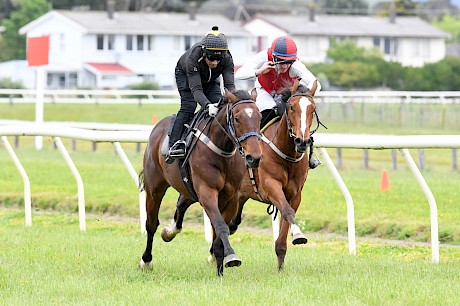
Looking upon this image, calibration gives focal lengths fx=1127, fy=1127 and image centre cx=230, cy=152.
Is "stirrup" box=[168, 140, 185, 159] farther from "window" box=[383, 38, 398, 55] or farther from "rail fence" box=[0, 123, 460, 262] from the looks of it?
"window" box=[383, 38, 398, 55]

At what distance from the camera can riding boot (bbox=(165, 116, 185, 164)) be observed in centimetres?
923

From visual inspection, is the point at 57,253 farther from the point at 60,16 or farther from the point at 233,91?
the point at 60,16

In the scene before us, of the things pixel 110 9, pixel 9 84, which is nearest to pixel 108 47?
pixel 110 9

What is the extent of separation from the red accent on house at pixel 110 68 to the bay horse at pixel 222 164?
59.4 meters

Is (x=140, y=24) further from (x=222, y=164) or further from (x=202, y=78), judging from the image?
(x=222, y=164)

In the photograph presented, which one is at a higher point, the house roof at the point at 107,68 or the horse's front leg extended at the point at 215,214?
the horse's front leg extended at the point at 215,214

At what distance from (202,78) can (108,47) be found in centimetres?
6350

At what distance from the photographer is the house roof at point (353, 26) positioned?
267 ft

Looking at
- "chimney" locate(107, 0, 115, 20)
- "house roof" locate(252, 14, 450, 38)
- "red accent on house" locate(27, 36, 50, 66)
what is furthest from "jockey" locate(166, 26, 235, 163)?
"house roof" locate(252, 14, 450, 38)

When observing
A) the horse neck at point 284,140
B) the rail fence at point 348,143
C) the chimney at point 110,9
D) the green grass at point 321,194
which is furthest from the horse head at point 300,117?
the chimney at point 110,9

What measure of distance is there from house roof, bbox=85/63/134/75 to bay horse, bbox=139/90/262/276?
59121 mm

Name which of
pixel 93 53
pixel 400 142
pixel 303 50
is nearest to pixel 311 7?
pixel 303 50

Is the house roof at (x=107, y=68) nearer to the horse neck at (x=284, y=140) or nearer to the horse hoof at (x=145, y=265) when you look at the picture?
the horse hoof at (x=145, y=265)

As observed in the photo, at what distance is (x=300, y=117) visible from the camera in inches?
355
